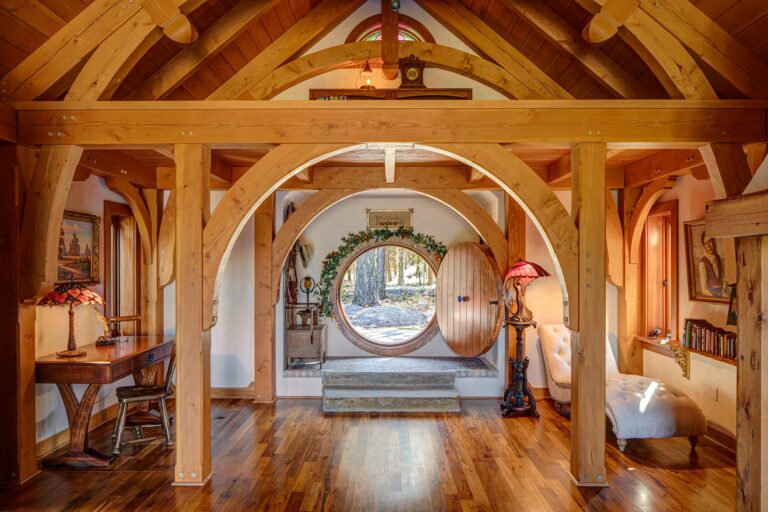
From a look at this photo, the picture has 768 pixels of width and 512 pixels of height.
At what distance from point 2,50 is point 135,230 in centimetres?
270

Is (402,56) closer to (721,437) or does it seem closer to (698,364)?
(698,364)

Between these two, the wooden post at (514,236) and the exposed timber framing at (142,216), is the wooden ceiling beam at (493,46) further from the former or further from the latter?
the exposed timber framing at (142,216)

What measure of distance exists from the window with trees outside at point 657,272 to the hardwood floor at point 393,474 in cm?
159

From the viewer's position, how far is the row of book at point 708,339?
425 centimetres

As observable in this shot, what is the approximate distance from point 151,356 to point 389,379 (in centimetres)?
253

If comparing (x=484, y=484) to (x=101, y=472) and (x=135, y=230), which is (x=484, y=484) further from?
(x=135, y=230)

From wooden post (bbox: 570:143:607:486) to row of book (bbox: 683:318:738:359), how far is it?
5.47 feet

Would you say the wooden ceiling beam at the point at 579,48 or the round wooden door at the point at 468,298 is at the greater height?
the wooden ceiling beam at the point at 579,48

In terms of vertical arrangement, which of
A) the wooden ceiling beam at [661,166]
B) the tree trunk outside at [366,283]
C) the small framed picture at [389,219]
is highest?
the wooden ceiling beam at [661,166]

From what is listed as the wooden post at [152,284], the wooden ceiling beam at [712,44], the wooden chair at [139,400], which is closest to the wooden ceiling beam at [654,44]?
the wooden ceiling beam at [712,44]

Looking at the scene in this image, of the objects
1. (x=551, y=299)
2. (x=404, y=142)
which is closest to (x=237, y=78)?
(x=404, y=142)

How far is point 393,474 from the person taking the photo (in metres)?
3.65

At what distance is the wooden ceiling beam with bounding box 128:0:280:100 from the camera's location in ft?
12.2

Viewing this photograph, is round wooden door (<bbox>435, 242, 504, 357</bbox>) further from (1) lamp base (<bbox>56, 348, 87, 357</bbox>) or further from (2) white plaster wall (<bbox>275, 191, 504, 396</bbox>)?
(1) lamp base (<bbox>56, 348, 87, 357</bbox>)
